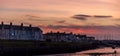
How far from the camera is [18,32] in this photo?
482 feet

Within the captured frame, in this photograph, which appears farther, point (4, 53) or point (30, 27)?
point (30, 27)

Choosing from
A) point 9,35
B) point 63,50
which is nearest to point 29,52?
point 63,50

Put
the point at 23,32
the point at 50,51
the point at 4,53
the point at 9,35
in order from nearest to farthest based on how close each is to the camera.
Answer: the point at 4,53 < the point at 50,51 < the point at 9,35 < the point at 23,32

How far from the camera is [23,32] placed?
5930 inches

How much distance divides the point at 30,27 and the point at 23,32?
27.8 feet

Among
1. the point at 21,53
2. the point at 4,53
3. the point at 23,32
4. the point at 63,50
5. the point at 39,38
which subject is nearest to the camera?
the point at 4,53

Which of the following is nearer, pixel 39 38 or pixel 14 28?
pixel 14 28

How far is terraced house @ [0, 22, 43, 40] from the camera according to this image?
138 m

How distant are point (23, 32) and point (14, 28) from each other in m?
5.98

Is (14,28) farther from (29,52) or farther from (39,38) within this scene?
(29,52)

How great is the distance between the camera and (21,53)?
72.2 m

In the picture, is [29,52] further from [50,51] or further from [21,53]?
[50,51]

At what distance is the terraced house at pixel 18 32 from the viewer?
454ft

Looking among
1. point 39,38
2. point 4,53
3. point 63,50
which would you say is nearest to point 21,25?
point 39,38
